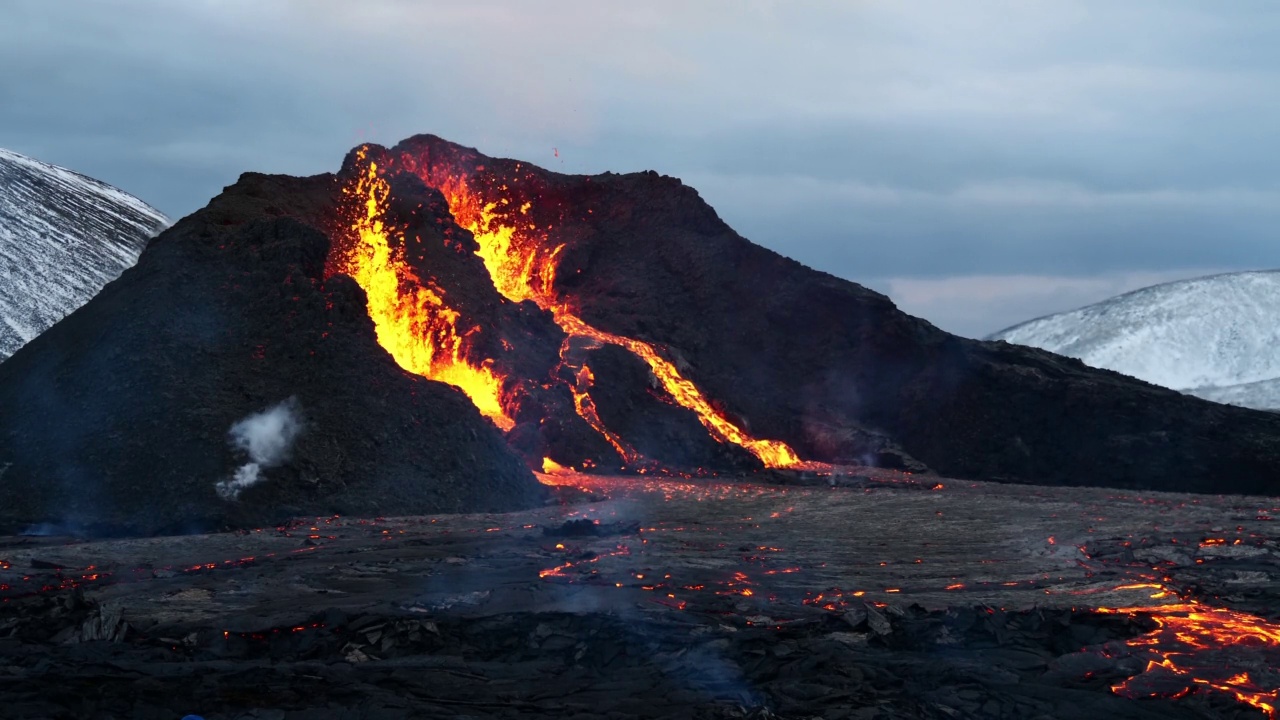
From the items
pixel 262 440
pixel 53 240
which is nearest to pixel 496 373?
pixel 262 440

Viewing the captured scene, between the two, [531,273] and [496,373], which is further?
[531,273]

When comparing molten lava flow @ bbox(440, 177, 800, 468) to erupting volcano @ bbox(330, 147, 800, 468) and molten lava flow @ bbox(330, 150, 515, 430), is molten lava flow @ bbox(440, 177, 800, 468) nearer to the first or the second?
erupting volcano @ bbox(330, 147, 800, 468)

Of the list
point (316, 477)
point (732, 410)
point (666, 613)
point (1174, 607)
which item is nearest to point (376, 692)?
point (666, 613)

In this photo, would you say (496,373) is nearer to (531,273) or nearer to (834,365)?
(531,273)

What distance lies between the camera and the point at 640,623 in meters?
14.2

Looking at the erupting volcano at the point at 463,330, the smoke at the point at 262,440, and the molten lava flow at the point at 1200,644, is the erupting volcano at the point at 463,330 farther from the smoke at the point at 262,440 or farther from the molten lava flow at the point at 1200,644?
the molten lava flow at the point at 1200,644

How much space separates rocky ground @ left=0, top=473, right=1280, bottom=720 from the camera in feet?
38.5

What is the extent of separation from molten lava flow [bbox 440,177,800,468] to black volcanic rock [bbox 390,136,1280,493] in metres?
0.49

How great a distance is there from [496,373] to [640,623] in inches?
876

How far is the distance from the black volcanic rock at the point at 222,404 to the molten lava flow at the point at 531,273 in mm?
10707

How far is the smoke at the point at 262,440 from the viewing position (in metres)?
25.2

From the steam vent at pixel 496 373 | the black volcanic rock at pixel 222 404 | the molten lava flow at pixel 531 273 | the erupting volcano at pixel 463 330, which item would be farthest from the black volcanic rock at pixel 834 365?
the black volcanic rock at pixel 222 404

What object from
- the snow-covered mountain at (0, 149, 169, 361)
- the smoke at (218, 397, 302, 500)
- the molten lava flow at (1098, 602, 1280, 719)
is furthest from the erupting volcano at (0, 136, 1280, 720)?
the snow-covered mountain at (0, 149, 169, 361)

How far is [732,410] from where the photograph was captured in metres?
41.3
